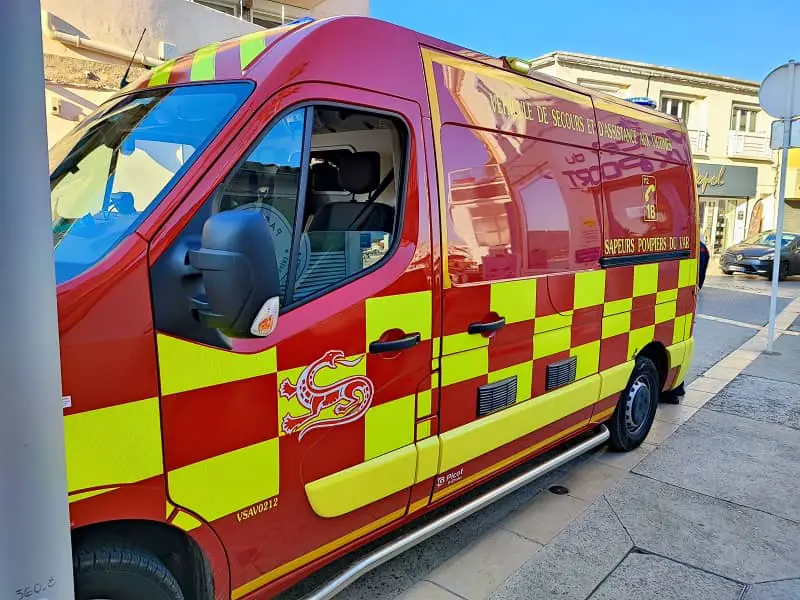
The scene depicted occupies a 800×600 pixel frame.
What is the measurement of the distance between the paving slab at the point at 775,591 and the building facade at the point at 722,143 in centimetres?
2308

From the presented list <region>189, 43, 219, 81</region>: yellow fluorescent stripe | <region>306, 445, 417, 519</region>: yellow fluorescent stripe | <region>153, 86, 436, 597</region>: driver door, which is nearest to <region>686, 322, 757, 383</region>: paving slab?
<region>306, 445, 417, 519</region>: yellow fluorescent stripe

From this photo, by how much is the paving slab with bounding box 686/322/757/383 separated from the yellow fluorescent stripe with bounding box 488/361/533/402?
390 cm

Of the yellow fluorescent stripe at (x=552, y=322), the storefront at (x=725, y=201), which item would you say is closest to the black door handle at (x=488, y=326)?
the yellow fluorescent stripe at (x=552, y=322)

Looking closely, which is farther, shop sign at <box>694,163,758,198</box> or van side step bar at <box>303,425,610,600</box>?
shop sign at <box>694,163,758,198</box>

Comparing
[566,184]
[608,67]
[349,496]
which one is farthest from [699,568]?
[608,67]

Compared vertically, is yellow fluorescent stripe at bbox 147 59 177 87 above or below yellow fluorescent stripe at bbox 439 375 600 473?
above

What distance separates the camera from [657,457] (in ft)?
14.0

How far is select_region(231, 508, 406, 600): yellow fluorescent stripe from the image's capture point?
2.06 meters

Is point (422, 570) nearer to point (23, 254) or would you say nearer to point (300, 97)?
point (300, 97)

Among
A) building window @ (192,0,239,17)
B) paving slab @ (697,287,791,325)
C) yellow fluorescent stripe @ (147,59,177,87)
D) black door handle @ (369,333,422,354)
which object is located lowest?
paving slab @ (697,287,791,325)

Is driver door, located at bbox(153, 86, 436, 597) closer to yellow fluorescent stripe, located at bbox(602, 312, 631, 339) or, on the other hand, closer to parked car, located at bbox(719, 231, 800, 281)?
yellow fluorescent stripe, located at bbox(602, 312, 631, 339)

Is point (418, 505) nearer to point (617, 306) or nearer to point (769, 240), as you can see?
point (617, 306)

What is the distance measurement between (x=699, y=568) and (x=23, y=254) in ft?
10.1

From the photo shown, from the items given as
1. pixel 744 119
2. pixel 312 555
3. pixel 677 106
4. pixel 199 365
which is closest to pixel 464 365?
pixel 312 555
